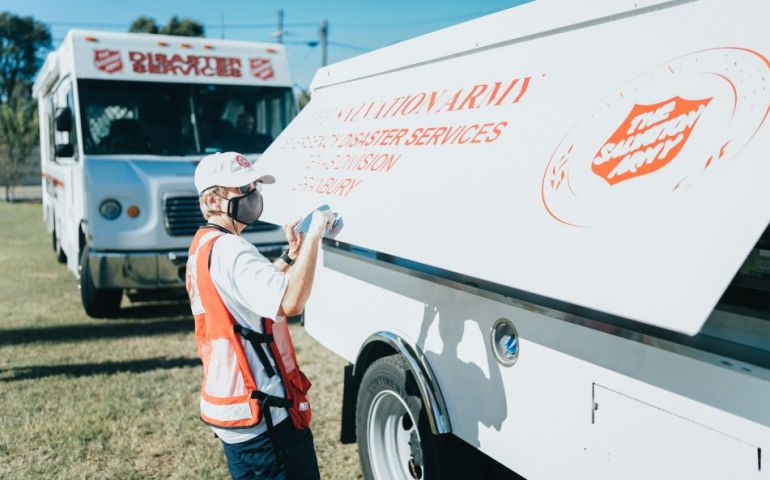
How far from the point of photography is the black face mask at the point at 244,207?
106 inches

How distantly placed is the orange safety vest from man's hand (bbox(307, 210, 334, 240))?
0.33 m

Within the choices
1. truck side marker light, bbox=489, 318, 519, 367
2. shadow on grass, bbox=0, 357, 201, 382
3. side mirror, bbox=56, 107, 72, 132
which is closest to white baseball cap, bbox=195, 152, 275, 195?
truck side marker light, bbox=489, 318, 519, 367

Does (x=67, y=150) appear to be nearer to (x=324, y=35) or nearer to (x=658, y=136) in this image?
(x=658, y=136)

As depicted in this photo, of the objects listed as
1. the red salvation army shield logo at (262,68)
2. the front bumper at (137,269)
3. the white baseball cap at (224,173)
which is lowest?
the front bumper at (137,269)

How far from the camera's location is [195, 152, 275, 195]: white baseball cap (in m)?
2.63

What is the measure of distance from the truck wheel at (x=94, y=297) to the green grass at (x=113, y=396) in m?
0.14

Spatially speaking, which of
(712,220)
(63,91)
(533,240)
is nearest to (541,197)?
(533,240)

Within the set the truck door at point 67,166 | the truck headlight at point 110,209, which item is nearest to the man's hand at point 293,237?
the truck headlight at point 110,209

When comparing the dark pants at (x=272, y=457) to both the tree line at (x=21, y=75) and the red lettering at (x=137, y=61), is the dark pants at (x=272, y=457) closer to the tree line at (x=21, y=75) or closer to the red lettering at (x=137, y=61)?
the red lettering at (x=137, y=61)

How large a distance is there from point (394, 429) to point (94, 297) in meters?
5.28

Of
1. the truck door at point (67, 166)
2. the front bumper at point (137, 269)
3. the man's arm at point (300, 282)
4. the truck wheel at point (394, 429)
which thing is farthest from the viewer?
the truck door at point (67, 166)

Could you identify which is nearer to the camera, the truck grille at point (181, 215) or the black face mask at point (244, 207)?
the black face mask at point (244, 207)

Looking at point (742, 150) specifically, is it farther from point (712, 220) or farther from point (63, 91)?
point (63, 91)

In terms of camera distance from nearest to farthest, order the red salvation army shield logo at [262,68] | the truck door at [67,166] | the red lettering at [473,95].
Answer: the red lettering at [473,95] < the truck door at [67,166] < the red salvation army shield logo at [262,68]
